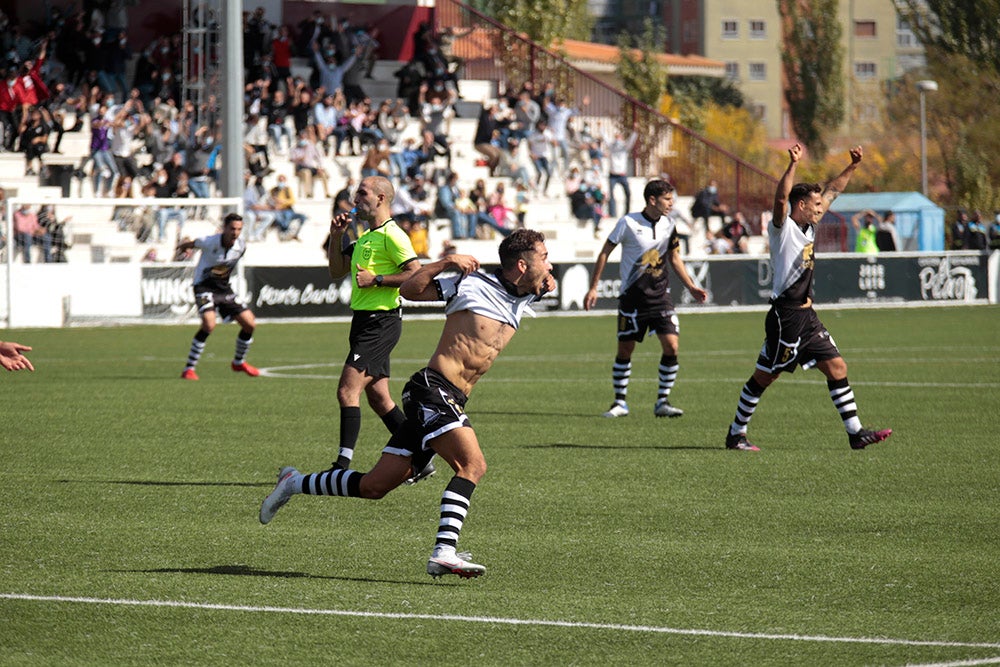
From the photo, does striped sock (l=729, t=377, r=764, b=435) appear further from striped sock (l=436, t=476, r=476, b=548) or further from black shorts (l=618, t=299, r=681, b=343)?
striped sock (l=436, t=476, r=476, b=548)

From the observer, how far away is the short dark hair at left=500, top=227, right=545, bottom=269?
7891 mm

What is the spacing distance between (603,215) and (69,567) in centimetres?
3456

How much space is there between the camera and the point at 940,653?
6164mm

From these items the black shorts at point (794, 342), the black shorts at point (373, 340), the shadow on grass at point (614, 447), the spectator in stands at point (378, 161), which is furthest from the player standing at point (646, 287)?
the spectator in stands at point (378, 161)

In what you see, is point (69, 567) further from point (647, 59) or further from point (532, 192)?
point (647, 59)

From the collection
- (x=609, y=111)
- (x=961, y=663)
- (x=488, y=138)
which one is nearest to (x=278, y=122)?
(x=488, y=138)

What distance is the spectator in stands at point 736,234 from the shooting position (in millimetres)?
41469

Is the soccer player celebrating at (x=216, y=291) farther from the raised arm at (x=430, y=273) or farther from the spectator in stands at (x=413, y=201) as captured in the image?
the spectator in stands at (x=413, y=201)

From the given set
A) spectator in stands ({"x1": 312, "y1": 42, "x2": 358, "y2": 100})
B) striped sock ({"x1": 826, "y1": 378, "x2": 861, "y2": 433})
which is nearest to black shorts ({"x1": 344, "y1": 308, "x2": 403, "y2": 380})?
striped sock ({"x1": 826, "y1": 378, "x2": 861, "y2": 433})

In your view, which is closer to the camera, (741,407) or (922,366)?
(741,407)

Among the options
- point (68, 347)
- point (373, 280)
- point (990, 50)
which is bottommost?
point (68, 347)

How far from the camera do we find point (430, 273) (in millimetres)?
7859

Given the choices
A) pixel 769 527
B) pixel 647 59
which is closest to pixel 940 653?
pixel 769 527

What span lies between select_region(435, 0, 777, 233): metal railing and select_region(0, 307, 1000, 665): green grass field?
28.4 meters
